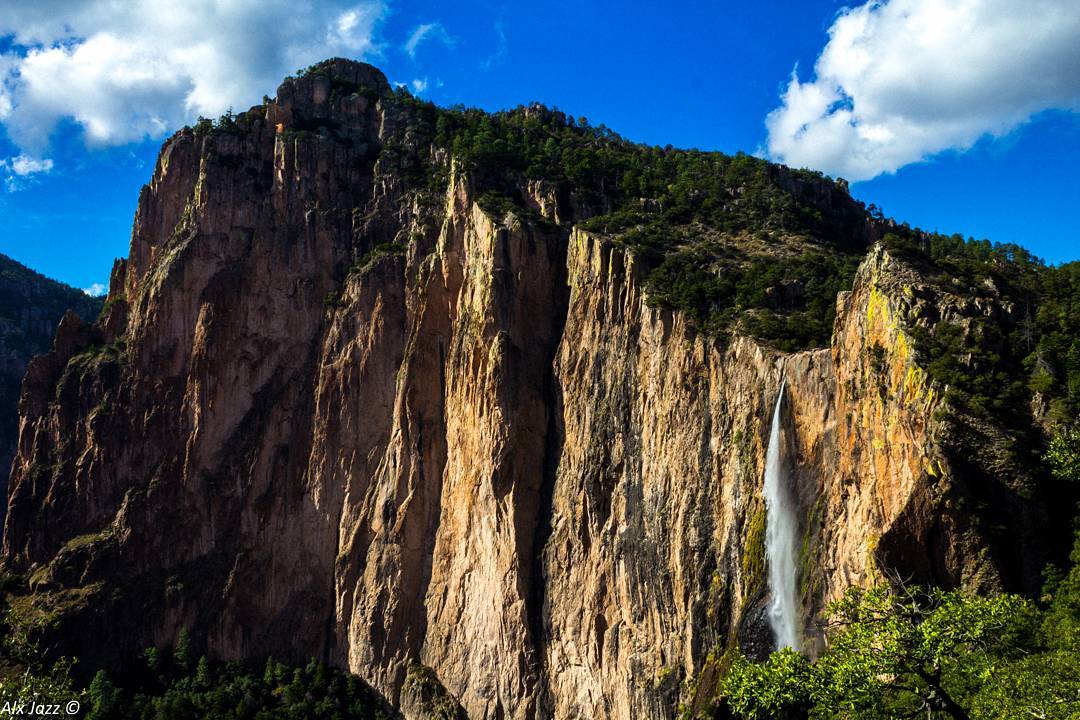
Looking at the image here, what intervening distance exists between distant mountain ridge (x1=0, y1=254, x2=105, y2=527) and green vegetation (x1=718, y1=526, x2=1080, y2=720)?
89.1m

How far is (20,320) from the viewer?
115m

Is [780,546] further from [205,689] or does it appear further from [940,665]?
[205,689]

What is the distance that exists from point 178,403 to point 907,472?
5200cm

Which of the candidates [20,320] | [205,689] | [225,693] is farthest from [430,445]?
[20,320]

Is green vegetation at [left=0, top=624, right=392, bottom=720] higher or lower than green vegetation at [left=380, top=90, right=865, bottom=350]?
lower

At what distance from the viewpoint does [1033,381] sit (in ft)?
112

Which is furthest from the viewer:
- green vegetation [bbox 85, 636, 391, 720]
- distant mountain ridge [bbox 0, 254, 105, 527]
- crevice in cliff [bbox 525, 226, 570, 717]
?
distant mountain ridge [bbox 0, 254, 105, 527]

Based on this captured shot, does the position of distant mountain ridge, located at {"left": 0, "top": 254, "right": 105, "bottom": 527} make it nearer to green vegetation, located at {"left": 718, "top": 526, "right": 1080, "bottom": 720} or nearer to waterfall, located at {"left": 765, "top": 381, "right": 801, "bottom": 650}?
waterfall, located at {"left": 765, "top": 381, "right": 801, "bottom": 650}

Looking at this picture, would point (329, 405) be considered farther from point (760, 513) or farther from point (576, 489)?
point (760, 513)

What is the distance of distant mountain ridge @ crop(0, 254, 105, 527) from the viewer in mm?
102500

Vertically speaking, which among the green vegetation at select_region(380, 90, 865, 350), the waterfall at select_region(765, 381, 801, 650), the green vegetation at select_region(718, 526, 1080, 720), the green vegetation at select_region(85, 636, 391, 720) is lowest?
the green vegetation at select_region(85, 636, 391, 720)

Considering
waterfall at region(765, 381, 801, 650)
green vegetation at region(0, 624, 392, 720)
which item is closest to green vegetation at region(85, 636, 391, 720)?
green vegetation at region(0, 624, 392, 720)

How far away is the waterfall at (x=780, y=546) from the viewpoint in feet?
127

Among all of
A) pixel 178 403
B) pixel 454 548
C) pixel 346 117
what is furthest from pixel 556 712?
pixel 346 117
